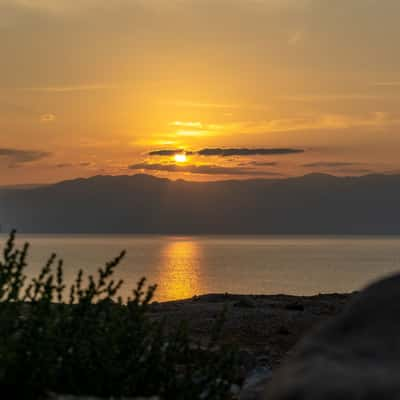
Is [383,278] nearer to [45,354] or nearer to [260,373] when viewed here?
[45,354]

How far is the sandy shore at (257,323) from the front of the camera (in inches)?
470

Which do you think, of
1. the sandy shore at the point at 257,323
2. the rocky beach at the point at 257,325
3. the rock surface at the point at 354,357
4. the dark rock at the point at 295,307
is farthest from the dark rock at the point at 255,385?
the dark rock at the point at 295,307

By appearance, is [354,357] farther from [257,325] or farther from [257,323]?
[257,323]

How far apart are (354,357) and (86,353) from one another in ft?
8.46

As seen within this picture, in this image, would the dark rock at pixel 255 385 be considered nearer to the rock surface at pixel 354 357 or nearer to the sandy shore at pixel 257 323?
the sandy shore at pixel 257 323

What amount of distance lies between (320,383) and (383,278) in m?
1.11

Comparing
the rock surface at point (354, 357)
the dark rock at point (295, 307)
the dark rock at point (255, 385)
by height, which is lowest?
the dark rock at point (295, 307)

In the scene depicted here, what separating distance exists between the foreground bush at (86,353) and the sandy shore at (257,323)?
16.4ft

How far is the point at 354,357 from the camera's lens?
11.1ft

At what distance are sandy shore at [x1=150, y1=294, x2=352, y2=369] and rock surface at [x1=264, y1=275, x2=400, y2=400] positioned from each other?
6961 mm

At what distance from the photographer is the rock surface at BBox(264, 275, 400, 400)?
2990 millimetres

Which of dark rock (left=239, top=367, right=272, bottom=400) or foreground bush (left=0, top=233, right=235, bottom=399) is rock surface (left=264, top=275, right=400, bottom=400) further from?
dark rock (left=239, top=367, right=272, bottom=400)

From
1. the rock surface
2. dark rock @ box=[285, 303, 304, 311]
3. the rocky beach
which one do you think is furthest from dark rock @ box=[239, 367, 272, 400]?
dark rock @ box=[285, 303, 304, 311]

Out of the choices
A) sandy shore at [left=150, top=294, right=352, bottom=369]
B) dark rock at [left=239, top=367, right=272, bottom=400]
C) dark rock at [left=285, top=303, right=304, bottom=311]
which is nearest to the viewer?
dark rock at [left=239, top=367, right=272, bottom=400]
